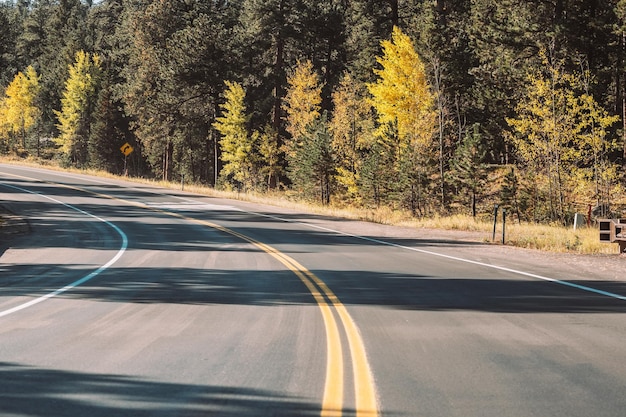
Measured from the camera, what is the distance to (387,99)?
3581 cm

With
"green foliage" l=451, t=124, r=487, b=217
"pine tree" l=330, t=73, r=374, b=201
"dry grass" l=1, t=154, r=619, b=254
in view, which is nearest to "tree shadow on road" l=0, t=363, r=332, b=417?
"dry grass" l=1, t=154, r=619, b=254

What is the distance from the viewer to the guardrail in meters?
15.7

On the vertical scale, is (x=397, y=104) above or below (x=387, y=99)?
below

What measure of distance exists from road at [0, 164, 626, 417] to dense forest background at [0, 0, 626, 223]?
633 inches

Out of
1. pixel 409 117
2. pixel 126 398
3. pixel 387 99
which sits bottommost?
pixel 126 398

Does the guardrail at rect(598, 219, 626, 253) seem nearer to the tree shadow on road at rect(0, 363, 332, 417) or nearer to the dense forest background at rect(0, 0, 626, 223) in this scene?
the dense forest background at rect(0, 0, 626, 223)

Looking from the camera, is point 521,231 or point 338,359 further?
point 521,231

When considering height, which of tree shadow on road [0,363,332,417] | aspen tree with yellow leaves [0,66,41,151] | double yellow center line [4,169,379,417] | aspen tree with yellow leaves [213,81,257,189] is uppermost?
aspen tree with yellow leaves [0,66,41,151]

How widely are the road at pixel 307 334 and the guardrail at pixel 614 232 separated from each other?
82.0 inches

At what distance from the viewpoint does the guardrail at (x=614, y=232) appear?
15656 mm

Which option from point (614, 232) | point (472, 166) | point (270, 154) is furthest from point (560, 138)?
point (270, 154)

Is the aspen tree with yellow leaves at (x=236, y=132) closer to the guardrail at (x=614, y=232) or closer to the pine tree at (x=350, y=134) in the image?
the pine tree at (x=350, y=134)

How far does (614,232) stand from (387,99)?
21.5 meters

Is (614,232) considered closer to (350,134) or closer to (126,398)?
(126,398)
